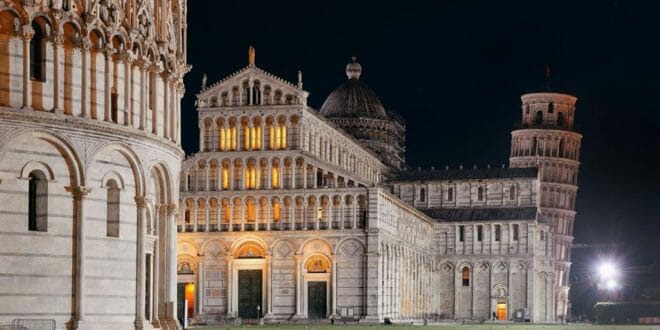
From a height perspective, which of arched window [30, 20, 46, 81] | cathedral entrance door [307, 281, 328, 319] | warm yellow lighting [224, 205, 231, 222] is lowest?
cathedral entrance door [307, 281, 328, 319]

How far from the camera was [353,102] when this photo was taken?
144250 mm

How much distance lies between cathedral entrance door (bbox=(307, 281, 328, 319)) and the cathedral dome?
1498 inches

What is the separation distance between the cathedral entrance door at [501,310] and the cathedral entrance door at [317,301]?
3155 cm

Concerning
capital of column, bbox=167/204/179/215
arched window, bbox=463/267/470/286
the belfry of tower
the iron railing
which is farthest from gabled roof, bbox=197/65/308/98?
the iron railing

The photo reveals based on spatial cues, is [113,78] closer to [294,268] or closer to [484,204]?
[294,268]

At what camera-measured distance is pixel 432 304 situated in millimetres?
134000

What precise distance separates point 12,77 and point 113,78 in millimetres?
4835

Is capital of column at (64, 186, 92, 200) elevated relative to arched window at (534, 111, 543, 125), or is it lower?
lower

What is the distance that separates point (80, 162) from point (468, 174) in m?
97.8

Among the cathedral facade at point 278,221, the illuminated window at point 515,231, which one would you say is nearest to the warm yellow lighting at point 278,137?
the cathedral facade at point 278,221

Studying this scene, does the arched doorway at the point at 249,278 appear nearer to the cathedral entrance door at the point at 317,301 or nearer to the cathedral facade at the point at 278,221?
the cathedral facade at the point at 278,221

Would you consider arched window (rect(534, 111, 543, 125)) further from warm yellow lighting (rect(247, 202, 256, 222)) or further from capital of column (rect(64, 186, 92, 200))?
capital of column (rect(64, 186, 92, 200))

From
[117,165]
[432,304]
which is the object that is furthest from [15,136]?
[432,304]

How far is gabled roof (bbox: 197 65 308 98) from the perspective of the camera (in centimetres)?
10806
